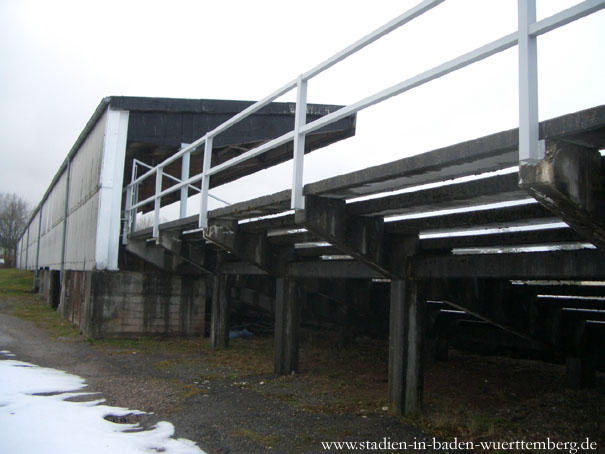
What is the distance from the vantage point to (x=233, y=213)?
6988 millimetres

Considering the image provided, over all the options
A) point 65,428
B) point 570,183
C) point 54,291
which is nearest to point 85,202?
point 54,291

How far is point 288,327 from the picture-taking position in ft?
28.4

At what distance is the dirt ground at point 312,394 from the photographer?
17.6 feet

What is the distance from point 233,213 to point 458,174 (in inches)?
141

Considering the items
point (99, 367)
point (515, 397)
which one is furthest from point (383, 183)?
point (99, 367)

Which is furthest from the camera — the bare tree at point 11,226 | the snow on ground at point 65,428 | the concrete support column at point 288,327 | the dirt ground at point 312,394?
the bare tree at point 11,226

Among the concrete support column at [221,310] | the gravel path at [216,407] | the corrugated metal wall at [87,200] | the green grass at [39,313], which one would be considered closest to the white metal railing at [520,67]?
the gravel path at [216,407]

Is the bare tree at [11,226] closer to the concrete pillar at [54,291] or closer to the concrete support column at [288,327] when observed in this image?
the concrete pillar at [54,291]

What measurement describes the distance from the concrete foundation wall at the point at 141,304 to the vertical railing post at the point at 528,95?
10582 millimetres

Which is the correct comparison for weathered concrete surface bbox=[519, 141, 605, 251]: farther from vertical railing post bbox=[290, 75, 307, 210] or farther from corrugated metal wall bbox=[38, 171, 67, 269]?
corrugated metal wall bbox=[38, 171, 67, 269]

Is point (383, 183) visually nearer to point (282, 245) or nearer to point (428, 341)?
point (282, 245)

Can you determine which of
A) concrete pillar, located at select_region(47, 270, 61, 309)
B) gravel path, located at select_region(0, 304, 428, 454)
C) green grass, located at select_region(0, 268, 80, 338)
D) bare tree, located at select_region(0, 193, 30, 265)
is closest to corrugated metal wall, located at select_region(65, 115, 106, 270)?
green grass, located at select_region(0, 268, 80, 338)

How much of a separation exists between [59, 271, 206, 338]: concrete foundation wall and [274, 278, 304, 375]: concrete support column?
4727mm

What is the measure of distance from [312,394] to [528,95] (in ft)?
17.1
